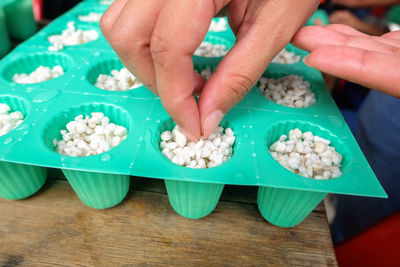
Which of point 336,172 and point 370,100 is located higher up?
point 336,172

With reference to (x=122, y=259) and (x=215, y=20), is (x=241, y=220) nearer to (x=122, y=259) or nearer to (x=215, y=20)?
(x=122, y=259)

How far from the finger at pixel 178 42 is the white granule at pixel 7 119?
1.46ft

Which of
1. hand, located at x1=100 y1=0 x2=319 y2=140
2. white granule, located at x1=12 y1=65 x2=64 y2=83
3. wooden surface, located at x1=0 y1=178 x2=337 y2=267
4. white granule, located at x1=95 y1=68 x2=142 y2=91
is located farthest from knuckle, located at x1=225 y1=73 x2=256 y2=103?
white granule, located at x1=12 y1=65 x2=64 y2=83

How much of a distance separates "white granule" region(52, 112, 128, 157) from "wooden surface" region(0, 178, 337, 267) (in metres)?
0.11

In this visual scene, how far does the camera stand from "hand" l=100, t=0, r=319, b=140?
1.62 feet

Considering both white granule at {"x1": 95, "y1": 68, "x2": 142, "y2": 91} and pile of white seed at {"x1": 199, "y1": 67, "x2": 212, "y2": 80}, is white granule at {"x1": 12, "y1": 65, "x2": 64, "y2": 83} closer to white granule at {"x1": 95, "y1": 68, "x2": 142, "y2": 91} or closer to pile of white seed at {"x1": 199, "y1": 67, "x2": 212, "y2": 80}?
white granule at {"x1": 95, "y1": 68, "x2": 142, "y2": 91}

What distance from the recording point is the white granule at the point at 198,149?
0.66 meters

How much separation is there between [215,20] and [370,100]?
0.98 m

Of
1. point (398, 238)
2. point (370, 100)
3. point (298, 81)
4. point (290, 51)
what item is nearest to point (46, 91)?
point (298, 81)

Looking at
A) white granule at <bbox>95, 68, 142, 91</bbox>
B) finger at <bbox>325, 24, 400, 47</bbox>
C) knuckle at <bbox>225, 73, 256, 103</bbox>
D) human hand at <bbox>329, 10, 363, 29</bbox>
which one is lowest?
human hand at <bbox>329, 10, 363, 29</bbox>

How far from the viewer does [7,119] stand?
721mm

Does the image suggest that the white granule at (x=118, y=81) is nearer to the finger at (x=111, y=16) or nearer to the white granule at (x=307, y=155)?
the finger at (x=111, y=16)

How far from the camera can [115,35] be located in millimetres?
588

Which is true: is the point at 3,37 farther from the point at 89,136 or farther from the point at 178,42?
the point at 178,42
